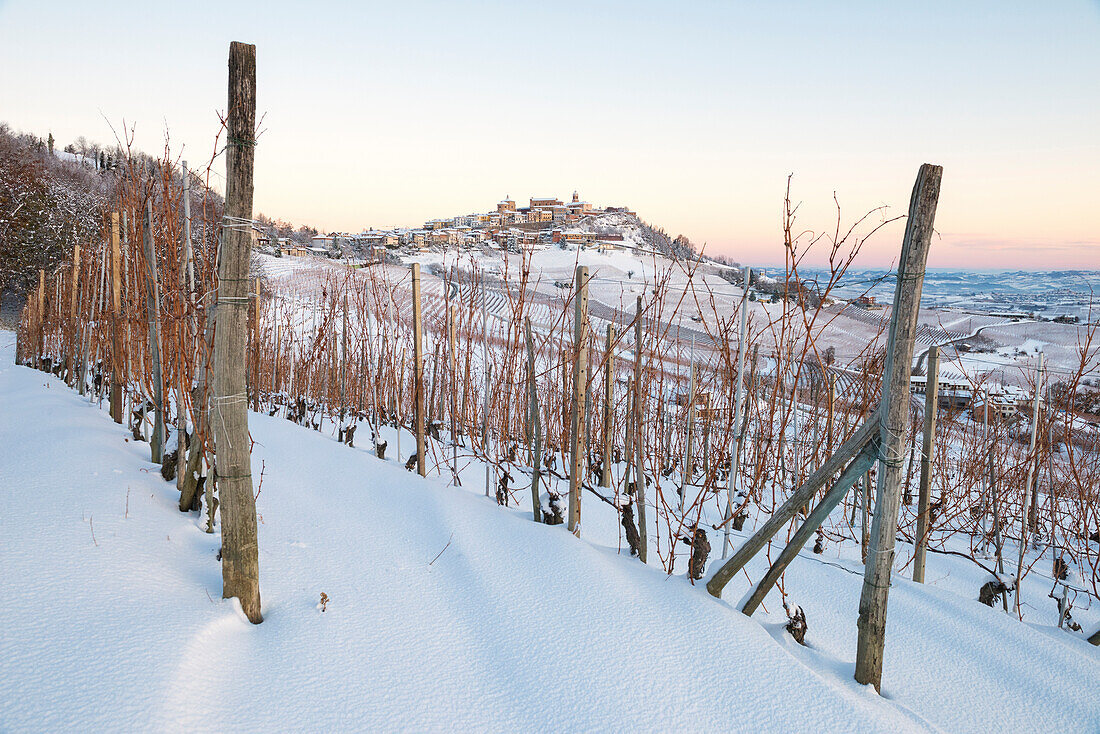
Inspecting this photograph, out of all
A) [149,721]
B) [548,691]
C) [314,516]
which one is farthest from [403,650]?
[314,516]

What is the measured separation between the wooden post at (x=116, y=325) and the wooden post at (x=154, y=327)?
0.81 metres

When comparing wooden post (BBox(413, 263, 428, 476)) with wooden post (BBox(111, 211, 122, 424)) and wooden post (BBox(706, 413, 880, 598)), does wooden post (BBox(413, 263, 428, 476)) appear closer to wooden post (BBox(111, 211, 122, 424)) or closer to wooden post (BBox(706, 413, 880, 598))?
wooden post (BBox(111, 211, 122, 424))

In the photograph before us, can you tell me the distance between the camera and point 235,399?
1.56 metres

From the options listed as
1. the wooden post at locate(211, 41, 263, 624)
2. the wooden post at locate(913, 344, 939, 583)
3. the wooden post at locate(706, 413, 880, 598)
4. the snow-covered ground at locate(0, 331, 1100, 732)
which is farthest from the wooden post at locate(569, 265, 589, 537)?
the wooden post at locate(913, 344, 939, 583)

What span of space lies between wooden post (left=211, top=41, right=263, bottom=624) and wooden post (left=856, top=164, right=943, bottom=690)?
1.77m

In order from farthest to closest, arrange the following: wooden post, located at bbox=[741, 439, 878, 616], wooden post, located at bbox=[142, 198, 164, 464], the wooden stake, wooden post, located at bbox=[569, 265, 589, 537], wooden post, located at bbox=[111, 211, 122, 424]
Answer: the wooden stake → wooden post, located at bbox=[111, 211, 122, 424] → wooden post, located at bbox=[142, 198, 164, 464] → wooden post, located at bbox=[569, 265, 589, 537] → wooden post, located at bbox=[741, 439, 878, 616]

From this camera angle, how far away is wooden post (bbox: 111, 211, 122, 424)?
3.36 meters

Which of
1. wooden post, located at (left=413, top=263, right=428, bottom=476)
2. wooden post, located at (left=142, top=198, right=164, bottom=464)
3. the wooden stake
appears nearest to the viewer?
wooden post, located at (left=142, top=198, right=164, bottom=464)

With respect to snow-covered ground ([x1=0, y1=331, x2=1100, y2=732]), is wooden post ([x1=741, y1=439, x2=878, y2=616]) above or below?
above

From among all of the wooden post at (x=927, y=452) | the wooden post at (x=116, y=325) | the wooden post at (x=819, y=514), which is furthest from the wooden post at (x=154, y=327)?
the wooden post at (x=927, y=452)

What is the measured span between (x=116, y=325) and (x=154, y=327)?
2.83 feet

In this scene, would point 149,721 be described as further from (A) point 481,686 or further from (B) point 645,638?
(B) point 645,638

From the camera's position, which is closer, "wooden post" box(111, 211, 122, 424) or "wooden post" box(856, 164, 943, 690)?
"wooden post" box(856, 164, 943, 690)

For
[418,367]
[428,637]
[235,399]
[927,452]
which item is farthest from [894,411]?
[418,367]
